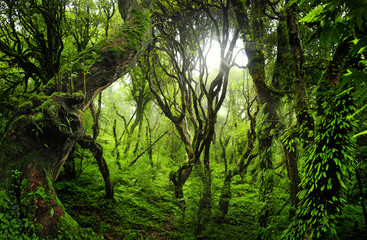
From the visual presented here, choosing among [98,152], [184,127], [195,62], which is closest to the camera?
[98,152]

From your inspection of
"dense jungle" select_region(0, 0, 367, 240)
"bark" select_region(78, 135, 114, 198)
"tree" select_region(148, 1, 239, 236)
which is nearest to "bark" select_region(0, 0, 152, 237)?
"dense jungle" select_region(0, 0, 367, 240)

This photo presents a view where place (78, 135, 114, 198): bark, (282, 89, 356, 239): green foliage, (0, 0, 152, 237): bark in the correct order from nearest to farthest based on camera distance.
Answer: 1. (282, 89, 356, 239): green foliage
2. (0, 0, 152, 237): bark
3. (78, 135, 114, 198): bark

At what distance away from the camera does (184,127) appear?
27.6ft

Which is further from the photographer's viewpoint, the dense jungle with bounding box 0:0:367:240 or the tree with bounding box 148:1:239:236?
the tree with bounding box 148:1:239:236

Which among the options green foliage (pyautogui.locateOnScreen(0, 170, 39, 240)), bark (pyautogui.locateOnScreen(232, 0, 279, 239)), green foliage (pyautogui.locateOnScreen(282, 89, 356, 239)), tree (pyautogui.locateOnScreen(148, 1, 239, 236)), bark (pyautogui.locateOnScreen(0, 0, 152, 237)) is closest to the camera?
green foliage (pyautogui.locateOnScreen(0, 170, 39, 240))

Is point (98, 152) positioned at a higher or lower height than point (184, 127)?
lower

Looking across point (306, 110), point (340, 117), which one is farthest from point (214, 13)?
point (340, 117)

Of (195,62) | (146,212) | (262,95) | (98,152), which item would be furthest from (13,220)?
(195,62)

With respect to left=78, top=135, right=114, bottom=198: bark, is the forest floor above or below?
below

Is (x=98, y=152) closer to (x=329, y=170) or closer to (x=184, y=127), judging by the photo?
(x=184, y=127)

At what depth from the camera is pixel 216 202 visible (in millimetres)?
5410

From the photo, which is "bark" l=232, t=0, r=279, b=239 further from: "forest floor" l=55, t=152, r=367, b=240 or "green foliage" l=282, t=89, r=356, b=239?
"green foliage" l=282, t=89, r=356, b=239

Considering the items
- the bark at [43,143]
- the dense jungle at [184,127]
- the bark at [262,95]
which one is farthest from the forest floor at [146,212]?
the bark at [43,143]

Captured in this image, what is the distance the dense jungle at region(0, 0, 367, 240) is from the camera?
2.66m
